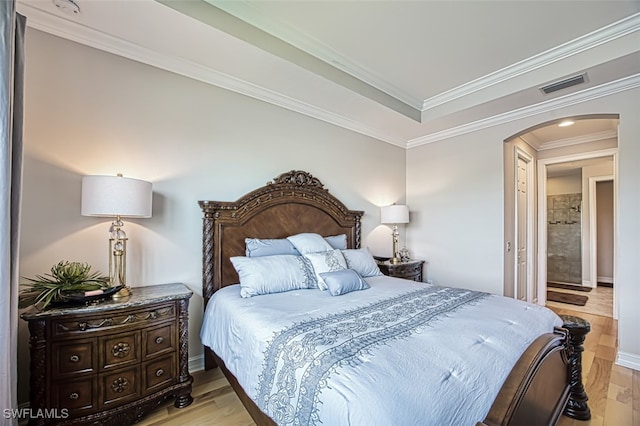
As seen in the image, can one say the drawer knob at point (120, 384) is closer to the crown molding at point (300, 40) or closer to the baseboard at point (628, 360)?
the crown molding at point (300, 40)

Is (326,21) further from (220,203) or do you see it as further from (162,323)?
(162,323)

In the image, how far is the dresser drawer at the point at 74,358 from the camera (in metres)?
1.58

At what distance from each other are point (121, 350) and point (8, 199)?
42.5 inches

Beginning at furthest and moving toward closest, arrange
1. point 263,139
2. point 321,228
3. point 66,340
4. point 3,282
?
point 321,228 → point 263,139 → point 66,340 → point 3,282

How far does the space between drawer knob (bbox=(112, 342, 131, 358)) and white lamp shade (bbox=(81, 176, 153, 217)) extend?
80 cm

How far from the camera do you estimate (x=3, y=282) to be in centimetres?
115

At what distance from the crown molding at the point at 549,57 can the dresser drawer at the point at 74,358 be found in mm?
3979

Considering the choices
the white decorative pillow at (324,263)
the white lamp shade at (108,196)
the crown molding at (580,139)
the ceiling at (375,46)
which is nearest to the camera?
the white lamp shade at (108,196)

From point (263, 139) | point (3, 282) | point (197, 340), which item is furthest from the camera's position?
point (263, 139)

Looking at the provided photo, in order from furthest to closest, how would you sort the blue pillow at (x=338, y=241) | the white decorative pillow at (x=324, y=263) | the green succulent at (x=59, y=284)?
the blue pillow at (x=338, y=241) → the white decorative pillow at (x=324, y=263) → the green succulent at (x=59, y=284)

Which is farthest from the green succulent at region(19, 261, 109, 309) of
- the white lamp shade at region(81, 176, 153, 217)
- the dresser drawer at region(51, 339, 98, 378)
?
the white lamp shade at region(81, 176, 153, 217)

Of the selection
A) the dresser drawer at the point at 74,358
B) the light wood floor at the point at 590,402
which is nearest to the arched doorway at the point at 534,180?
the light wood floor at the point at 590,402

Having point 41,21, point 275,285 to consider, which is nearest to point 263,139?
point 275,285

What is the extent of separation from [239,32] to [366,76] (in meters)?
1.40
